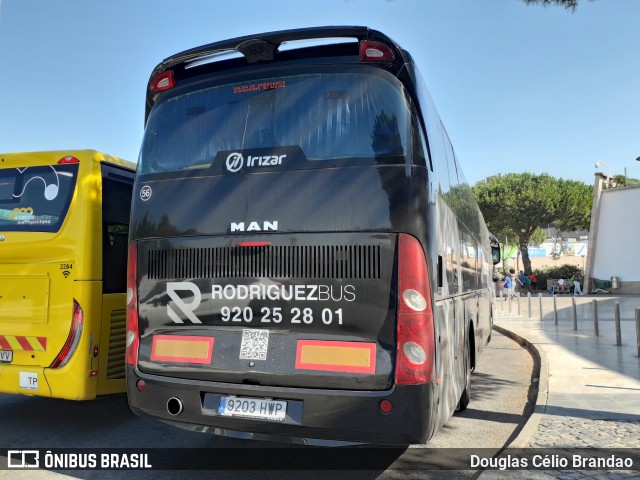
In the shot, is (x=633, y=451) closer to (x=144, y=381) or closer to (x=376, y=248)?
(x=376, y=248)

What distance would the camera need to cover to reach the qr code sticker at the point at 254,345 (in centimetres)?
383

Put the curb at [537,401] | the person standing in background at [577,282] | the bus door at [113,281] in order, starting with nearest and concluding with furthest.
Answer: the curb at [537,401] < the bus door at [113,281] < the person standing in background at [577,282]

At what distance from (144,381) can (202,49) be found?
2.68 m

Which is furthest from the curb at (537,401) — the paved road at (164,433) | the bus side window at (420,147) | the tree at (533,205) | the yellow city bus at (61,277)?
the tree at (533,205)

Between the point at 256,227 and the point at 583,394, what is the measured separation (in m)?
5.39

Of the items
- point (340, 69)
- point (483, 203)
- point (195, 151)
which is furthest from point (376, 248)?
point (483, 203)

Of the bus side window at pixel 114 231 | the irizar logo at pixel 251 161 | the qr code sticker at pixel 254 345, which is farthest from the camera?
the bus side window at pixel 114 231

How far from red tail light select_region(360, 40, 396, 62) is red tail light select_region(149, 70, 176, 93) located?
173cm

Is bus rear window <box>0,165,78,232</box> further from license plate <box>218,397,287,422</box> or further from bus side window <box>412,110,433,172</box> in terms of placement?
bus side window <box>412,110,433,172</box>

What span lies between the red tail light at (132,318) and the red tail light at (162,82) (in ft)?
4.51

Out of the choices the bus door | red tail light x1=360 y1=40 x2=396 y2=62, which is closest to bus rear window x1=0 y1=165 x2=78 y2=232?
the bus door

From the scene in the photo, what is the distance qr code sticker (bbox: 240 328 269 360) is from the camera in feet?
12.6

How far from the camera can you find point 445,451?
16.6 ft

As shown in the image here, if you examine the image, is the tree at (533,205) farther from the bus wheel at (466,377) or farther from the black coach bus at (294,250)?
the black coach bus at (294,250)
